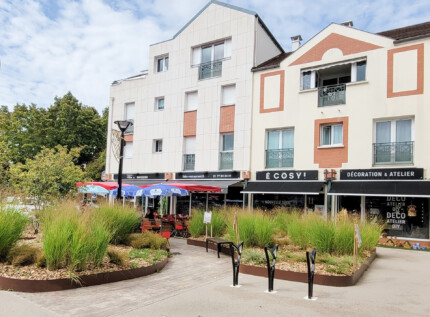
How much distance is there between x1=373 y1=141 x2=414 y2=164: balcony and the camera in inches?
571

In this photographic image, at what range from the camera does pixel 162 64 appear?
23906mm

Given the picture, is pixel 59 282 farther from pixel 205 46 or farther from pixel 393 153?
pixel 205 46

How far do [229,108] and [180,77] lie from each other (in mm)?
4290

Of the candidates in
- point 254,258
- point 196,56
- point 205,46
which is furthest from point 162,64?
point 254,258

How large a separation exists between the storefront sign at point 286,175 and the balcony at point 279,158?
19.9 inches

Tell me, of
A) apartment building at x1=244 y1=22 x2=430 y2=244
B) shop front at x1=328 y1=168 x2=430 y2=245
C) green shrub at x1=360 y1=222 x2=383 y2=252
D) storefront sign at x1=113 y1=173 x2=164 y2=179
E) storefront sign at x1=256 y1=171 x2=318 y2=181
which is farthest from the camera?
storefront sign at x1=113 y1=173 x2=164 y2=179

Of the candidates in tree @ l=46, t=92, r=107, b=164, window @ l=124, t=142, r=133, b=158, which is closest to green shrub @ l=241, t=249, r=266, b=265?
window @ l=124, t=142, r=133, b=158

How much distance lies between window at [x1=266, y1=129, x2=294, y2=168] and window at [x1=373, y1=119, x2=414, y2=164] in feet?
12.6

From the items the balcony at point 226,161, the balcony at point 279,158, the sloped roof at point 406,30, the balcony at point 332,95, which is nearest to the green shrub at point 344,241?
the balcony at point 279,158

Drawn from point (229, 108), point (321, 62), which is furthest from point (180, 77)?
point (321, 62)

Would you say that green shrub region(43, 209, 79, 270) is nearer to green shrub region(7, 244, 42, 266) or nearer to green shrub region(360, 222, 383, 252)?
green shrub region(7, 244, 42, 266)

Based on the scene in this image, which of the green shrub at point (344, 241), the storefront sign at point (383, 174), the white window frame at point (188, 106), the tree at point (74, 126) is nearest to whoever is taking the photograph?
the green shrub at point (344, 241)

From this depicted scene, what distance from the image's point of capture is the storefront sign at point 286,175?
54.3ft

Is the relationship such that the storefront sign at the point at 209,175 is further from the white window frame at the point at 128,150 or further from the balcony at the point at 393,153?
the balcony at the point at 393,153
